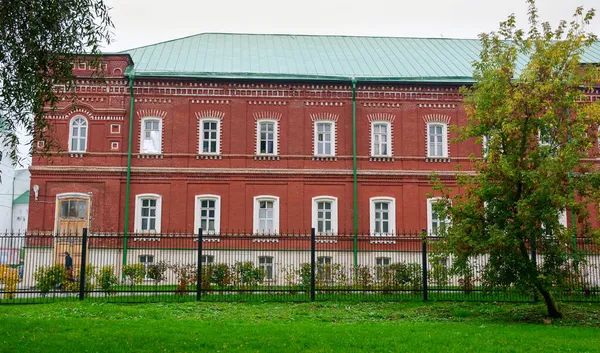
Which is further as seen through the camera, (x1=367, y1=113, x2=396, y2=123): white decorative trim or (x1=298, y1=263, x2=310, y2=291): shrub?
(x1=367, y1=113, x2=396, y2=123): white decorative trim

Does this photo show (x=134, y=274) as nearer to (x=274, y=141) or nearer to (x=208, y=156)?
(x=208, y=156)

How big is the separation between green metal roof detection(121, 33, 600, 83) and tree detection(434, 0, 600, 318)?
12.1 metres

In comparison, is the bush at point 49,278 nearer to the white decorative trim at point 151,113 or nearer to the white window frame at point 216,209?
the white window frame at point 216,209

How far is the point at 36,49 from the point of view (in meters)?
11.2

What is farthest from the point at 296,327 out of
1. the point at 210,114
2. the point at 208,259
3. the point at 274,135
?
the point at 210,114

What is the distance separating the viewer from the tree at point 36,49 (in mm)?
11039

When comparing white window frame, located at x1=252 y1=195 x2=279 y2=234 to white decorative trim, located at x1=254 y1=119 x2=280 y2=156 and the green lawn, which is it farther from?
the green lawn

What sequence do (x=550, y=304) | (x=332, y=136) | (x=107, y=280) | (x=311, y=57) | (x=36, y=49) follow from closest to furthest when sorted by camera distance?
1. (x=36, y=49)
2. (x=550, y=304)
3. (x=107, y=280)
4. (x=332, y=136)
5. (x=311, y=57)

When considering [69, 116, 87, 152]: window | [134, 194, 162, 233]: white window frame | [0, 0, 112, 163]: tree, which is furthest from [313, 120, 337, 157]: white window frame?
[0, 0, 112, 163]: tree

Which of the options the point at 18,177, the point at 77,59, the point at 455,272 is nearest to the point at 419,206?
the point at 455,272

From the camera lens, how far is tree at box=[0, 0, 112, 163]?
11.0 meters

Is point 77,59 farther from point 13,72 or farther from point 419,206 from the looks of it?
point 419,206

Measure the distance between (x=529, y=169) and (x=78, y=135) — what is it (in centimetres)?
1987

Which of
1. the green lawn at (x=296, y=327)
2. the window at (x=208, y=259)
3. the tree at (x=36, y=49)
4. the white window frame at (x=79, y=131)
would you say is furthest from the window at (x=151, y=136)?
the tree at (x=36, y=49)
